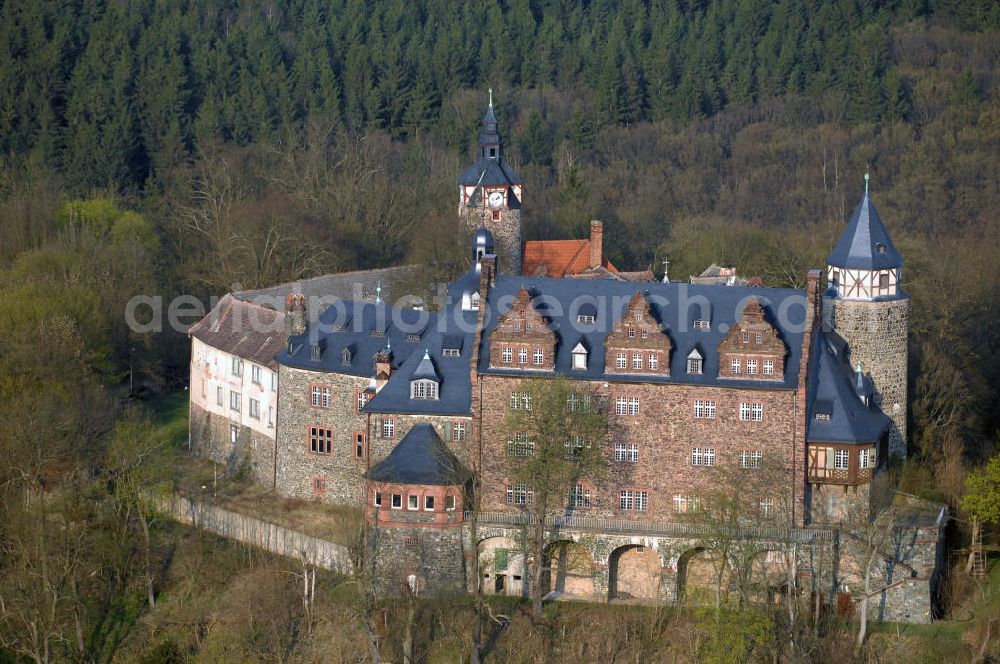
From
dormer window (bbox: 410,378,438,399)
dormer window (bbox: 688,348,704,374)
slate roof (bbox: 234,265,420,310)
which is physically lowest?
dormer window (bbox: 410,378,438,399)

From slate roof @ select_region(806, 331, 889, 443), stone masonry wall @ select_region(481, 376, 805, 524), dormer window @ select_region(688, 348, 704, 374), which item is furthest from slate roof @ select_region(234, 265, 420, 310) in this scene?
slate roof @ select_region(806, 331, 889, 443)

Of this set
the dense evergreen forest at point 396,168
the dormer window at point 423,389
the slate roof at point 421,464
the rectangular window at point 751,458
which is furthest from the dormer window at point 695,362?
the dense evergreen forest at point 396,168

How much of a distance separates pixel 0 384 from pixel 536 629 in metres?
24.6

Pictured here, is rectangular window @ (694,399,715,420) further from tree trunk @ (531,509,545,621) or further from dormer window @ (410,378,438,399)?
dormer window @ (410,378,438,399)

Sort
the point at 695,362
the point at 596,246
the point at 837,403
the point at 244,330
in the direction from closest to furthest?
the point at 695,362
the point at 837,403
the point at 244,330
the point at 596,246

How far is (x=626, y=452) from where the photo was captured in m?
64.5

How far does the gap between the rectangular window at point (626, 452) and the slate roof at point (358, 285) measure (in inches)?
878

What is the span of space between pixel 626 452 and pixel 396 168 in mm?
53419

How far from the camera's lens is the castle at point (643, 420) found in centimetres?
6359

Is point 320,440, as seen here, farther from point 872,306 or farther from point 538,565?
point 872,306

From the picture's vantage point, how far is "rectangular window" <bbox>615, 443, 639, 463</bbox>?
64438mm

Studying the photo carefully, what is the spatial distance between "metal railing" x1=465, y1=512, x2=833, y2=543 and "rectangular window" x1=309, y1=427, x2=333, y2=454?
674 centimetres

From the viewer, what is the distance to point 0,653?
6781 cm

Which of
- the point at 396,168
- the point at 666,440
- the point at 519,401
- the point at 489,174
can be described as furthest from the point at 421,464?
the point at 396,168
